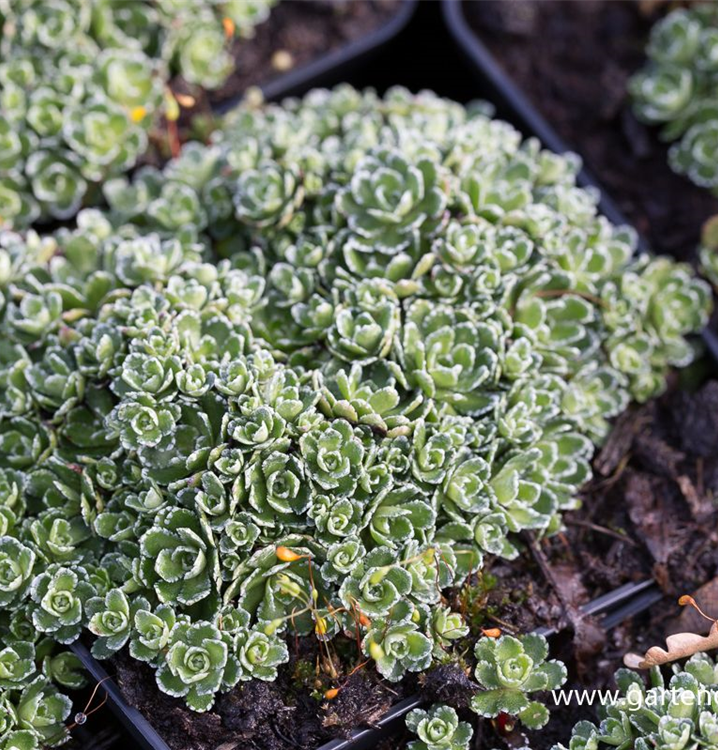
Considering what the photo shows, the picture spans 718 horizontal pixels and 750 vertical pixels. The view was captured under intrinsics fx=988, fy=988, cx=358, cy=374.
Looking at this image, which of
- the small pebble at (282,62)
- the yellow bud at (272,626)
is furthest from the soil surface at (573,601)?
→ the small pebble at (282,62)

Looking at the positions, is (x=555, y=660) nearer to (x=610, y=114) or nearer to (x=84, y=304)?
(x=84, y=304)

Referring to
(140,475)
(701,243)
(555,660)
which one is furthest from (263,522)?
(701,243)

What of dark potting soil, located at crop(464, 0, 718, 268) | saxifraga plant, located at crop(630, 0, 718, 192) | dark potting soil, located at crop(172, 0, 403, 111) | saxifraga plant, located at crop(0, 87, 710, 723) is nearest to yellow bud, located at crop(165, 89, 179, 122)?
saxifraga plant, located at crop(0, 87, 710, 723)

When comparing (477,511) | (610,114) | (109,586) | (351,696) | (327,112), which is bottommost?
→ (109,586)

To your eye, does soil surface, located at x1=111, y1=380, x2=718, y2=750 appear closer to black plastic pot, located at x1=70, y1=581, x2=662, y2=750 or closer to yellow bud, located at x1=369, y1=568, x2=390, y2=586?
black plastic pot, located at x1=70, y1=581, x2=662, y2=750

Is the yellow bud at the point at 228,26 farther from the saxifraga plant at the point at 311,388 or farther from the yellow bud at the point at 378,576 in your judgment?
the yellow bud at the point at 378,576

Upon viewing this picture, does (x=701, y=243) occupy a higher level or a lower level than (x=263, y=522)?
higher
